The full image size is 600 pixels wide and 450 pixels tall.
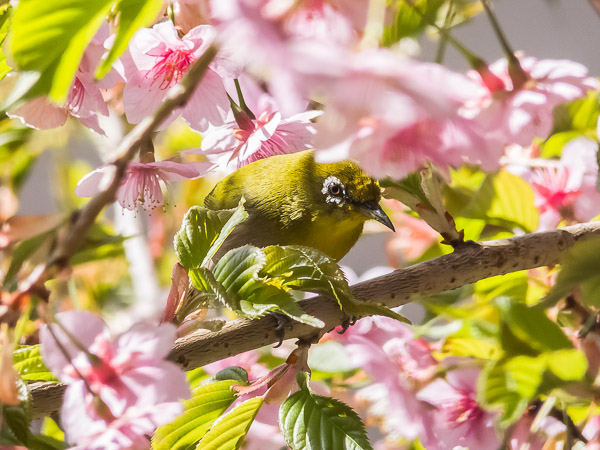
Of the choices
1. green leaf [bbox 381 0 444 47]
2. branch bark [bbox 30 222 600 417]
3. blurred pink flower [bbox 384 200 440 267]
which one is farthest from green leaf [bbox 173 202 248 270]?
blurred pink flower [bbox 384 200 440 267]

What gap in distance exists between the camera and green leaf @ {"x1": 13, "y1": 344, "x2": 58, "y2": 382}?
41 cm

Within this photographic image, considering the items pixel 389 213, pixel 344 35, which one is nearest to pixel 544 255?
pixel 344 35

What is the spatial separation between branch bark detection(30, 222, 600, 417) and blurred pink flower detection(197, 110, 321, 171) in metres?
0.14

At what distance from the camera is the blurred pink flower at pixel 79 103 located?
0.46 m

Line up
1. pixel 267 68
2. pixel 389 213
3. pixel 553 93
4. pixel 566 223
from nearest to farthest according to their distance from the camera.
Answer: pixel 267 68 → pixel 553 93 → pixel 566 223 → pixel 389 213

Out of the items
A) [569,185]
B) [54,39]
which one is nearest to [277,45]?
[54,39]

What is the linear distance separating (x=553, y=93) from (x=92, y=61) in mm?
298

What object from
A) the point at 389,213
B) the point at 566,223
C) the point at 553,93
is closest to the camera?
the point at 553,93

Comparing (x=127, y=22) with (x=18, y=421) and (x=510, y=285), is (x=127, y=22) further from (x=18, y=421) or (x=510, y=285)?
(x=510, y=285)

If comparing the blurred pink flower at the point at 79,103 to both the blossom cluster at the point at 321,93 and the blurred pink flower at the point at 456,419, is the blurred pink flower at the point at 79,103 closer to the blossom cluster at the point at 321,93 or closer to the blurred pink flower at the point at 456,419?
the blossom cluster at the point at 321,93

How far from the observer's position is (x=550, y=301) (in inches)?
11.5

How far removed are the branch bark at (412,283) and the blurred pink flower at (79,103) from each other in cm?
18

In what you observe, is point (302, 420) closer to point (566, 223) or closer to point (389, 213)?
point (566, 223)

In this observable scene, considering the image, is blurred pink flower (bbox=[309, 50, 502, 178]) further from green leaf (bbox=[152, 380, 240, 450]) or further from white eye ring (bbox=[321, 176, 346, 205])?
white eye ring (bbox=[321, 176, 346, 205])
